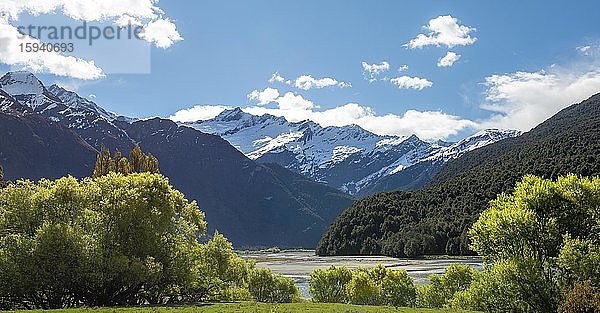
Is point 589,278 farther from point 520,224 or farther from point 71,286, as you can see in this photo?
point 71,286

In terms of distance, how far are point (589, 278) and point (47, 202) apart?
40.7 metres

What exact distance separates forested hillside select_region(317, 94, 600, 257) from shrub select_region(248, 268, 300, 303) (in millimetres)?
85300

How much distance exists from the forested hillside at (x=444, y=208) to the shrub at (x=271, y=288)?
8530 centimetres

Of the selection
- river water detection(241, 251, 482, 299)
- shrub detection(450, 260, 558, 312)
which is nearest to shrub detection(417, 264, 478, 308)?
shrub detection(450, 260, 558, 312)

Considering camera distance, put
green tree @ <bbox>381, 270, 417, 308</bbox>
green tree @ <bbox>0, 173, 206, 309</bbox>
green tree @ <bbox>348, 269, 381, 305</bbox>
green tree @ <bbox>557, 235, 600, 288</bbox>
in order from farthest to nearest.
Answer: green tree @ <bbox>348, 269, 381, 305</bbox> < green tree @ <bbox>381, 270, 417, 308</bbox> < green tree @ <bbox>0, 173, 206, 309</bbox> < green tree @ <bbox>557, 235, 600, 288</bbox>

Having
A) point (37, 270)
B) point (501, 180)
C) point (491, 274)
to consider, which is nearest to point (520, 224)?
point (491, 274)

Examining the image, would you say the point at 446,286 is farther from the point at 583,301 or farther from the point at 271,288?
the point at 583,301

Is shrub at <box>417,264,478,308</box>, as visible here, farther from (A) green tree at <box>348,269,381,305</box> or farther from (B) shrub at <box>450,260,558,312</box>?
(B) shrub at <box>450,260,558,312</box>

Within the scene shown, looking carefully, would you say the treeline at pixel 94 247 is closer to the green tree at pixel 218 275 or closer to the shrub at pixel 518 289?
the green tree at pixel 218 275

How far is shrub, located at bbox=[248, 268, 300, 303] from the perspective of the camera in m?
61.6

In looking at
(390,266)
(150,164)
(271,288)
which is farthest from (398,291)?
(390,266)

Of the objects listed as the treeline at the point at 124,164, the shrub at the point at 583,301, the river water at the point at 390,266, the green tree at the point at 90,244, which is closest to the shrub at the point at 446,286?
the shrub at the point at 583,301

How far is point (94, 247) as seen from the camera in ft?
149

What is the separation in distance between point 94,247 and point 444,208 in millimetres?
143282
